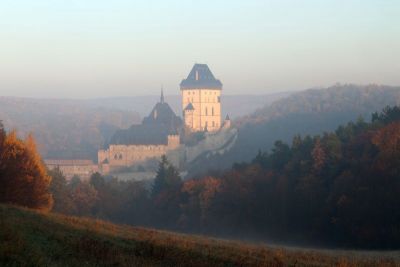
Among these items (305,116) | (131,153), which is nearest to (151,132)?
(131,153)

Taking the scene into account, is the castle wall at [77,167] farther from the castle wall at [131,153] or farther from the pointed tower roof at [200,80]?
the pointed tower roof at [200,80]

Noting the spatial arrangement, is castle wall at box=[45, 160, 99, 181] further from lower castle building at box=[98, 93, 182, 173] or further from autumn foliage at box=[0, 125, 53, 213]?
autumn foliage at box=[0, 125, 53, 213]

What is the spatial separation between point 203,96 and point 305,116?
21985 mm

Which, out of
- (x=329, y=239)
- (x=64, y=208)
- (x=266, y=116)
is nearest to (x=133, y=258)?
(x=329, y=239)

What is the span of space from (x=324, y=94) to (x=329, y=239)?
140463mm

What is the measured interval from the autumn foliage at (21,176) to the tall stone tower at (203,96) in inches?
4363

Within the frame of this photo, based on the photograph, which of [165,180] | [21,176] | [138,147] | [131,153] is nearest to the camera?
[21,176]

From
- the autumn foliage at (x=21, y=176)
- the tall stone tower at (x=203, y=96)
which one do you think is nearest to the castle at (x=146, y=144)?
the tall stone tower at (x=203, y=96)

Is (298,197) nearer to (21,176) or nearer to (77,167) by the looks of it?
(21,176)

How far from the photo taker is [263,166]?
200ft

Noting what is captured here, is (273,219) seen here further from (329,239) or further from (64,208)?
(64,208)

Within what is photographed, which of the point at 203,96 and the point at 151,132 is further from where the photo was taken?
the point at 203,96

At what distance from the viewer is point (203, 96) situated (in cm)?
15325

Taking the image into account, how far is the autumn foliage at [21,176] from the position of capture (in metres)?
29.8
